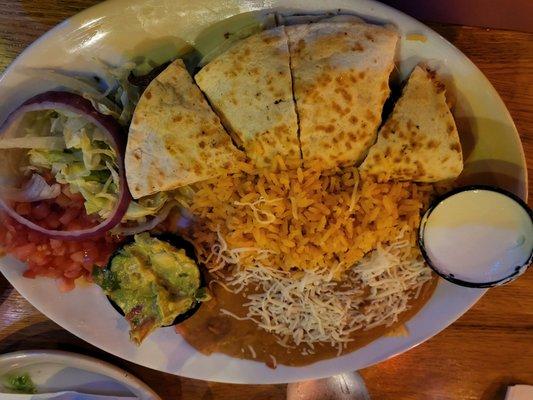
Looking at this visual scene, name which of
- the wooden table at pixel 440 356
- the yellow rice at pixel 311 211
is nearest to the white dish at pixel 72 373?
the wooden table at pixel 440 356

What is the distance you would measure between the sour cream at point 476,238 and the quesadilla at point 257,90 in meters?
0.79

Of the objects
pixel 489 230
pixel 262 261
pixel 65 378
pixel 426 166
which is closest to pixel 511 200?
pixel 489 230

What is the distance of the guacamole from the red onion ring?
0.55 feet

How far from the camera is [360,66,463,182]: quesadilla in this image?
255 cm

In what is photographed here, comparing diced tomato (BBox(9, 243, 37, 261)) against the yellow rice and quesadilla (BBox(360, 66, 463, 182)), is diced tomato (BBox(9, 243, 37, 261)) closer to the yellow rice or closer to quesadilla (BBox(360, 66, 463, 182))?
the yellow rice

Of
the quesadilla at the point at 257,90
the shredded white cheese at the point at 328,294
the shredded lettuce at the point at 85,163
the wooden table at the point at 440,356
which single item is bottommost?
the wooden table at the point at 440,356

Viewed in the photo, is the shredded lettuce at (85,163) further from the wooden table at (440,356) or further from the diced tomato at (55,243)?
the wooden table at (440,356)

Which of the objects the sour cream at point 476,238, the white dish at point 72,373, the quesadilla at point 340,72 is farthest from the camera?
the white dish at point 72,373

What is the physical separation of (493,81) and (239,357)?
1952 millimetres

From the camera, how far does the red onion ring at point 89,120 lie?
2582 millimetres

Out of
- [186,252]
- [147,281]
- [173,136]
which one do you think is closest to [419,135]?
[173,136]

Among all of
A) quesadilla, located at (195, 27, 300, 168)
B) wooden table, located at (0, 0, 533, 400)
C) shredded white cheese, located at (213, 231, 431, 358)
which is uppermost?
quesadilla, located at (195, 27, 300, 168)

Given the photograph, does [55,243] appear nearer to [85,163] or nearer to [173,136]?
[85,163]

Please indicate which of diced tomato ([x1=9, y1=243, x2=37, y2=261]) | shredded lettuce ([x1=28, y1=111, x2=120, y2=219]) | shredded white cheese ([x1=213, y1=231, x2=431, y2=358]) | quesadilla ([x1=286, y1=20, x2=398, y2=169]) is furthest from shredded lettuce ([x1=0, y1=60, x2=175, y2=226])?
quesadilla ([x1=286, y1=20, x2=398, y2=169])
